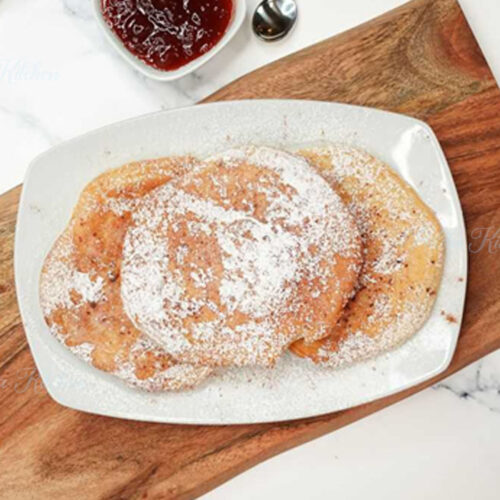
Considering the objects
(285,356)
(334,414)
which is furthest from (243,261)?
(334,414)

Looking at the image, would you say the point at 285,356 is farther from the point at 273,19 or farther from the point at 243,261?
the point at 273,19

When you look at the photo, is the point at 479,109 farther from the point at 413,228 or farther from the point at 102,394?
the point at 102,394

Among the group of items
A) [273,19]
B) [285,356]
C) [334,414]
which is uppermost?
[273,19]

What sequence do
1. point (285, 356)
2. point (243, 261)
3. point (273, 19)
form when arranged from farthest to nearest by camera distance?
point (273, 19) → point (285, 356) → point (243, 261)

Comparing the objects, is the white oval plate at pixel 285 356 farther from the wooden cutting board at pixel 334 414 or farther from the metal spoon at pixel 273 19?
the metal spoon at pixel 273 19

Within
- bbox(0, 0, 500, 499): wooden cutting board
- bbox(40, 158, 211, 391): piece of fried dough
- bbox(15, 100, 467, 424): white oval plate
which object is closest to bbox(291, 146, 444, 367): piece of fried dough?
bbox(15, 100, 467, 424): white oval plate

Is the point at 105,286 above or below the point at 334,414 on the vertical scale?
above
